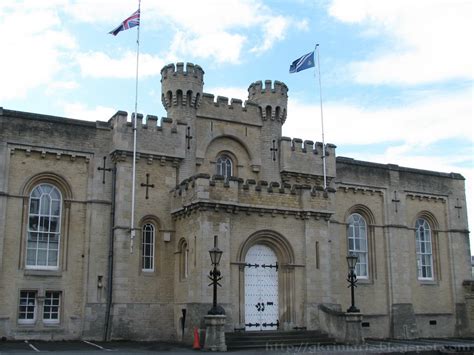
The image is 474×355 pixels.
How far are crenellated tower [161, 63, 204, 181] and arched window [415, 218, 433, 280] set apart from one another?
45.9 ft

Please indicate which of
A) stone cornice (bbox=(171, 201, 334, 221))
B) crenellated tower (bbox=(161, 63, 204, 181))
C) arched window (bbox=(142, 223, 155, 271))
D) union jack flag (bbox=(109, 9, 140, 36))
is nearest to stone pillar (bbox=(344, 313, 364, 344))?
stone cornice (bbox=(171, 201, 334, 221))

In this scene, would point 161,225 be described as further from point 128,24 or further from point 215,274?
point 128,24

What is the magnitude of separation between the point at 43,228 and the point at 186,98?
8558 mm

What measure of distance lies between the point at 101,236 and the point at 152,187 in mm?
3001

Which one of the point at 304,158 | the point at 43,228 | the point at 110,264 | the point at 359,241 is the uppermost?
the point at 304,158

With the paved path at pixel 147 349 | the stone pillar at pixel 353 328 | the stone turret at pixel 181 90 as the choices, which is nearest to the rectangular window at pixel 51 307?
the paved path at pixel 147 349

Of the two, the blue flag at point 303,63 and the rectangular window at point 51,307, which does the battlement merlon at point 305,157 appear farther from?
the rectangular window at point 51,307

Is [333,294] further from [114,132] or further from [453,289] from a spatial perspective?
[114,132]

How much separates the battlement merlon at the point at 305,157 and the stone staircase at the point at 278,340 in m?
8.36

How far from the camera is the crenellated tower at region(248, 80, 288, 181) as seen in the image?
29156 millimetres

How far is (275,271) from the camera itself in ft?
83.8

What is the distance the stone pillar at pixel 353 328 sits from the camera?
23.6 metres

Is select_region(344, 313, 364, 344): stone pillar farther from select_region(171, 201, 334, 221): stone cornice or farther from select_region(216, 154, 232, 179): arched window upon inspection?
select_region(216, 154, 232, 179): arched window

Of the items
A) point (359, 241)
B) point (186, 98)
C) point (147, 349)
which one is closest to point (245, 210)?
point (186, 98)
